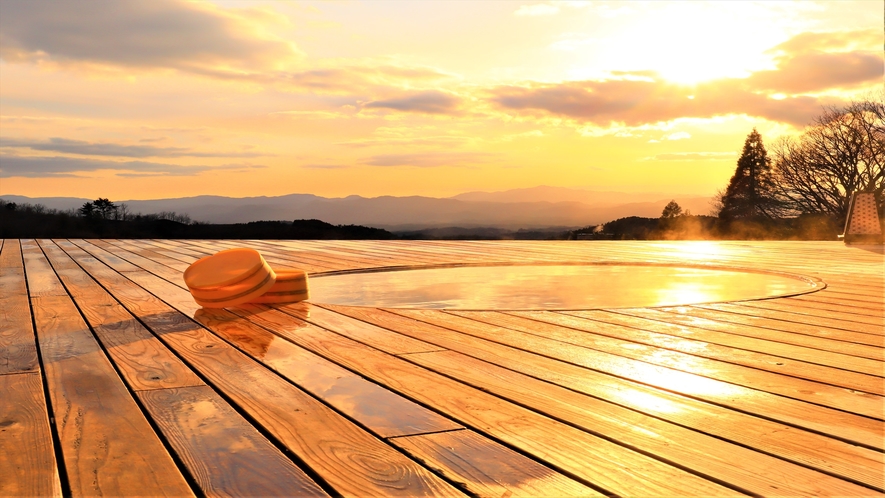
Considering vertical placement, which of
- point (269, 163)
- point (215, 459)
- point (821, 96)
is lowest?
point (215, 459)

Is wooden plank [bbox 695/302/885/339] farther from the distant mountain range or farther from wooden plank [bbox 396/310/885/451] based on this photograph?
the distant mountain range

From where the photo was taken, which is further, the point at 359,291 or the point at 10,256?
the point at 10,256

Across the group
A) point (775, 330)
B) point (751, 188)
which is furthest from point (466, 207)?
point (775, 330)

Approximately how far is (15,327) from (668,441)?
7.24ft

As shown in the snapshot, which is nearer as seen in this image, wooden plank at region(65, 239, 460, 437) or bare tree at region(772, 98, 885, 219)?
wooden plank at region(65, 239, 460, 437)

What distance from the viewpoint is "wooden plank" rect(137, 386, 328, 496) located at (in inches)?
37.1

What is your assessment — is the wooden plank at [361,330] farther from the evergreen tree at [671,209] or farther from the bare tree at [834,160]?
the evergreen tree at [671,209]

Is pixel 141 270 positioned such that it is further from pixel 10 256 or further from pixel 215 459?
pixel 215 459

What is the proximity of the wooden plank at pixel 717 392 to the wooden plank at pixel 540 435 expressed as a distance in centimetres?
38

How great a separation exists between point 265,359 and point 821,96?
20.3 metres

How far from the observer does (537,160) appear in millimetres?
11531

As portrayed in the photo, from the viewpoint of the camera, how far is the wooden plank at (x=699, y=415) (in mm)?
1047

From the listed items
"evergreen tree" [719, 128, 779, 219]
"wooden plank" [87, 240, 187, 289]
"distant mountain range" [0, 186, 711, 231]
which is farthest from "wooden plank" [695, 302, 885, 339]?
"evergreen tree" [719, 128, 779, 219]

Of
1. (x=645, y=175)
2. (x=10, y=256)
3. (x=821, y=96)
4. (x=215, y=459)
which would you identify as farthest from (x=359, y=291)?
(x=821, y=96)
